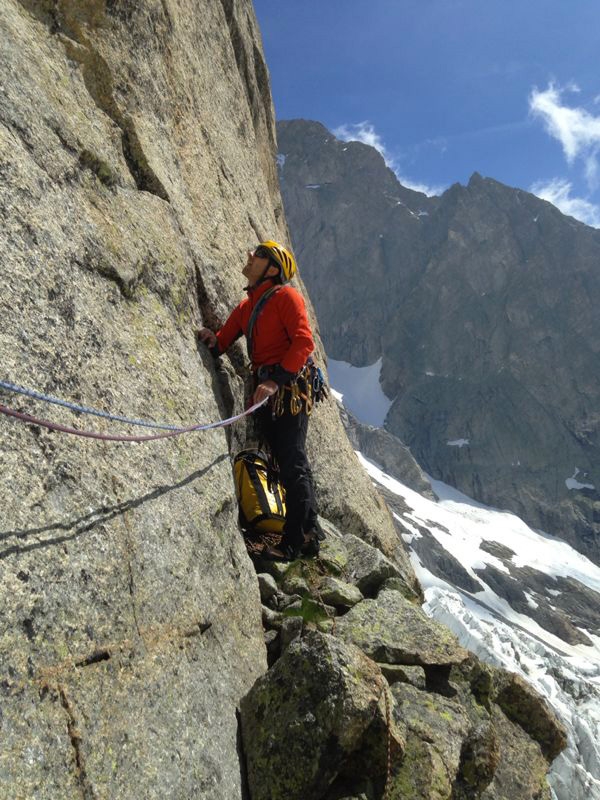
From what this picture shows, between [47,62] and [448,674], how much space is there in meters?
8.00

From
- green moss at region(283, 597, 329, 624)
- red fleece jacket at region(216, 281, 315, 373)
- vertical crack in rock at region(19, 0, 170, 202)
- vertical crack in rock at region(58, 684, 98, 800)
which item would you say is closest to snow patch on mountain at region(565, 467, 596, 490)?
red fleece jacket at region(216, 281, 315, 373)

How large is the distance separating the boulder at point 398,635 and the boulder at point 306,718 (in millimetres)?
1484

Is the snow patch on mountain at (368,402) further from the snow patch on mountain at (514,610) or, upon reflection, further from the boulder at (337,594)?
the boulder at (337,594)

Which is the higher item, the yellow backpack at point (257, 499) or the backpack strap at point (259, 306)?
the backpack strap at point (259, 306)

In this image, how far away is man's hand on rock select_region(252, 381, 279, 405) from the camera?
691 cm

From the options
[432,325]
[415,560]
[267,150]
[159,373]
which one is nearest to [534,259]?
[432,325]

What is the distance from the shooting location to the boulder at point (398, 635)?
19.9 feet

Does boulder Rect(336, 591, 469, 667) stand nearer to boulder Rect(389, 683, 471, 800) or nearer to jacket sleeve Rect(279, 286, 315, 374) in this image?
boulder Rect(389, 683, 471, 800)

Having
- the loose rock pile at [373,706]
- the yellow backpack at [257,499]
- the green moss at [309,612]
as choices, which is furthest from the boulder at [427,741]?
the yellow backpack at [257,499]

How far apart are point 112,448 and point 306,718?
2.60 meters

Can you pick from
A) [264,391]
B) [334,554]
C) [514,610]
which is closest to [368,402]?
Result: [514,610]

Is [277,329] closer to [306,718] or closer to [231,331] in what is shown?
[231,331]

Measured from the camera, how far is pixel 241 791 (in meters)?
4.07

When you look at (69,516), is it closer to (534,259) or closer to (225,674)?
(225,674)
